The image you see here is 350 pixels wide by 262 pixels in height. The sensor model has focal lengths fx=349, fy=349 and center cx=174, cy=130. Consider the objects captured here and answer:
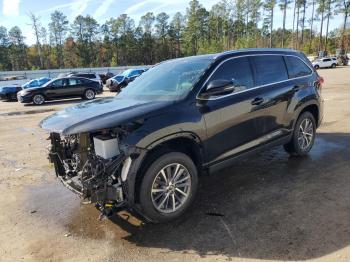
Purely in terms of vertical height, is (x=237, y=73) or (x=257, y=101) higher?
(x=237, y=73)

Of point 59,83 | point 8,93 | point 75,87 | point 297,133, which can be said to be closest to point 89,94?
point 75,87

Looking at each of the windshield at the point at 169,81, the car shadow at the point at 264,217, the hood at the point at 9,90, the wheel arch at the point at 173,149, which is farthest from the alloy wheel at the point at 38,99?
the wheel arch at the point at 173,149

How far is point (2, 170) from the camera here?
6805 mm

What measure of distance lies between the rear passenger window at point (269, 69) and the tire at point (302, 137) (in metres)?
0.91

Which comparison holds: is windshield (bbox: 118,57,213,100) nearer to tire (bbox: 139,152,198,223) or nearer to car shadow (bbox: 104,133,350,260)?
tire (bbox: 139,152,198,223)

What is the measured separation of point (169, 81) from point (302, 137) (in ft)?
9.26

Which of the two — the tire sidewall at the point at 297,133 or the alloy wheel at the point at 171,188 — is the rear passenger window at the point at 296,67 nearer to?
the tire sidewall at the point at 297,133

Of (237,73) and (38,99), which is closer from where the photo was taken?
(237,73)

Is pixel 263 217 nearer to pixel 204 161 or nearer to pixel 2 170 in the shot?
pixel 204 161

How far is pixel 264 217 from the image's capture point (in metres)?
4.10

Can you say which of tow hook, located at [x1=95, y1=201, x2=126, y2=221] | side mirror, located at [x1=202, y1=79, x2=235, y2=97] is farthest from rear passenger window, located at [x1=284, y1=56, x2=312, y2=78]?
tow hook, located at [x1=95, y1=201, x2=126, y2=221]

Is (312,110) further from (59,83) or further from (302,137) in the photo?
(59,83)

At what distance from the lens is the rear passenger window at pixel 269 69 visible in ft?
17.0

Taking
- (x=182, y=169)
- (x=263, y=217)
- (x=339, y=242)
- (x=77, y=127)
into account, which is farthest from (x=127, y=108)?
(x=339, y=242)
